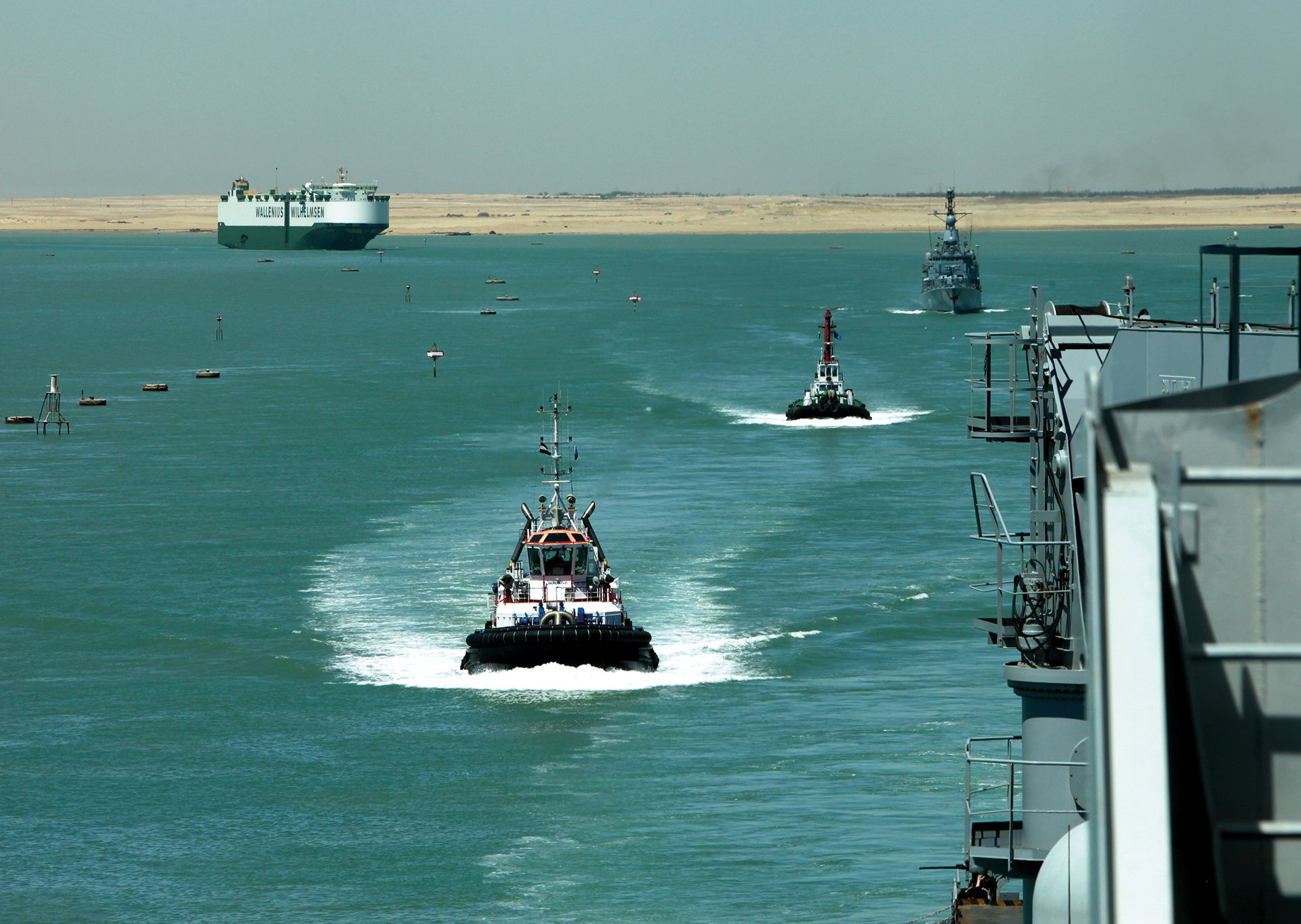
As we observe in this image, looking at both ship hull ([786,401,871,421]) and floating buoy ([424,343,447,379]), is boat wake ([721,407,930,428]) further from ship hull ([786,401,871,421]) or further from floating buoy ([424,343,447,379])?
floating buoy ([424,343,447,379])

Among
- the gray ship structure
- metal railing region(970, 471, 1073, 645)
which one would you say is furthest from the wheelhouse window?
the gray ship structure

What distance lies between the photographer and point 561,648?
51.7 m

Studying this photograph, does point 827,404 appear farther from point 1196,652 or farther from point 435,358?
point 1196,652

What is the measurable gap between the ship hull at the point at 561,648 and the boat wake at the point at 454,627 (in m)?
0.25

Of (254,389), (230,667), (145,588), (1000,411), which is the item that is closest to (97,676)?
(230,667)

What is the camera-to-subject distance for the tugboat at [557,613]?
168 ft

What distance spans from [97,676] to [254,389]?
83.8 m

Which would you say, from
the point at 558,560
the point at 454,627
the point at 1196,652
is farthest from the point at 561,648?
the point at 1196,652

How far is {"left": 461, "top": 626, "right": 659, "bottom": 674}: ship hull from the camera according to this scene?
168 ft

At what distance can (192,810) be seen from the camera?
4178cm

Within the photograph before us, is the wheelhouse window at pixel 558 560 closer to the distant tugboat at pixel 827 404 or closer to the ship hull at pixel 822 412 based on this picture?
the distant tugboat at pixel 827 404

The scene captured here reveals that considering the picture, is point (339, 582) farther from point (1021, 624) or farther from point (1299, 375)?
point (1299, 375)

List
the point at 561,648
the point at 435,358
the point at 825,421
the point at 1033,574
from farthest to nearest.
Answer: the point at 435,358, the point at 825,421, the point at 561,648, the point at 1033,574

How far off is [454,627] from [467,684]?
603 centimetres
